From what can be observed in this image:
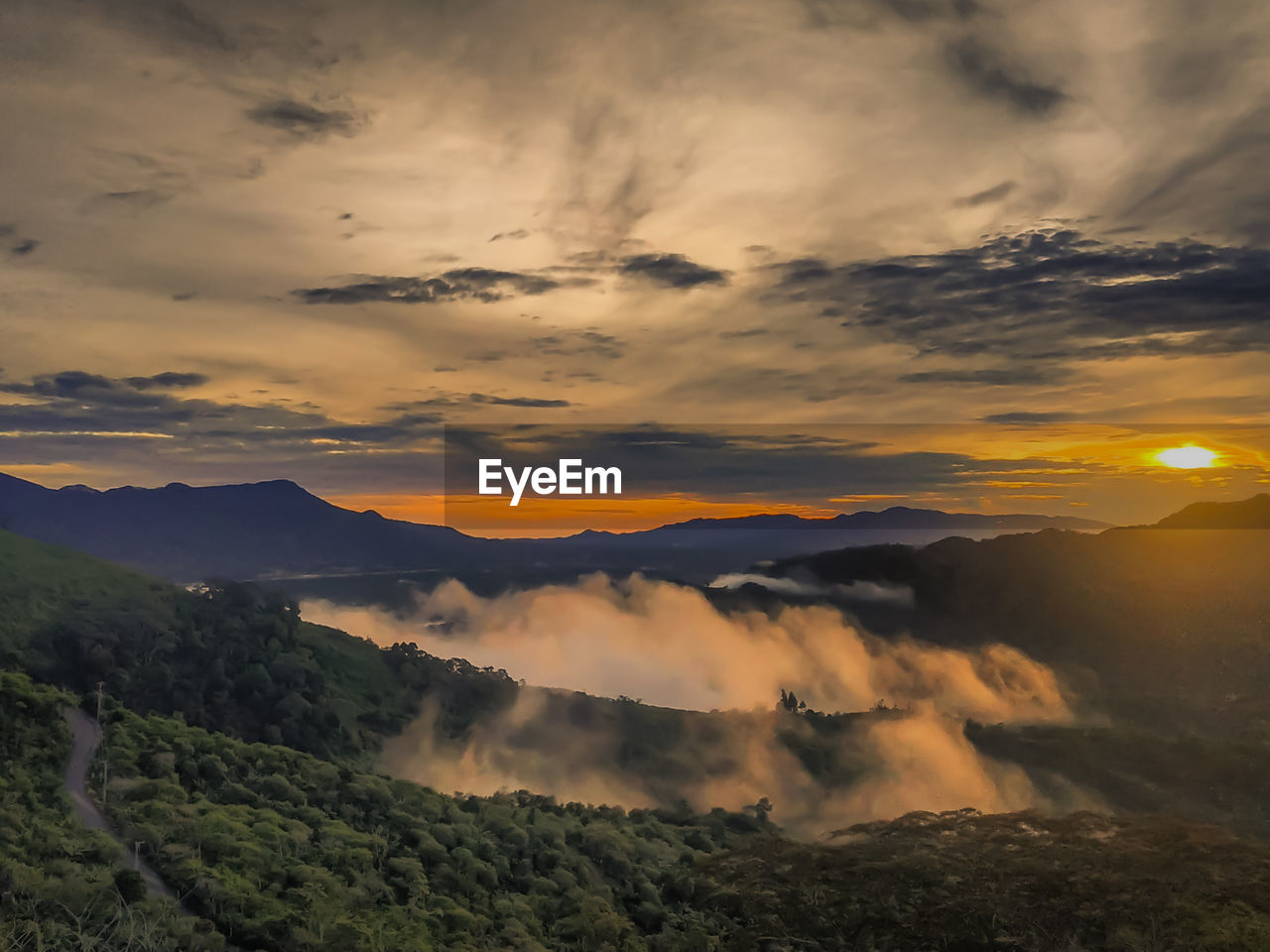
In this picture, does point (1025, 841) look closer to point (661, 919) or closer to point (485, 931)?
point (661, 919)

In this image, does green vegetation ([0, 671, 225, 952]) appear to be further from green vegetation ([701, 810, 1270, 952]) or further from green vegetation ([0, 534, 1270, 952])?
green vegetation ([701, 810, 1270, 952])

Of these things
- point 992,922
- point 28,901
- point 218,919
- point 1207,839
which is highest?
point 28,901

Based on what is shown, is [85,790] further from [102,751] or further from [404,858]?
[404,858]

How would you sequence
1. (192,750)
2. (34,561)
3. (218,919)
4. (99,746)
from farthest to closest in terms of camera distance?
(34,561) < (192,750) < (99,746) < (218,919)

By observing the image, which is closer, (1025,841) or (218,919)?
(218,919)

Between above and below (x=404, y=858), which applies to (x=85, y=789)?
above

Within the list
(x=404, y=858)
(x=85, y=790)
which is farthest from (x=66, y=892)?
(x=404, y=858)

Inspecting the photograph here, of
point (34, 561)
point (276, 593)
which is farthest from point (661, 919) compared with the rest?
point (34, 561)
